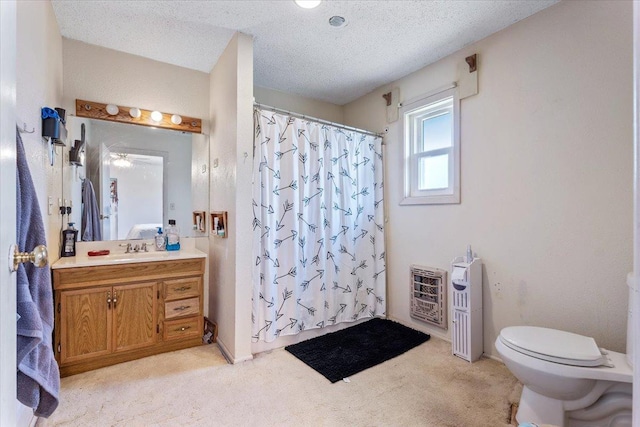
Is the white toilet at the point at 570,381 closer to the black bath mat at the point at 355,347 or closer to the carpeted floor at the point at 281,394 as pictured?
the carpeted floor at the point at 281,394

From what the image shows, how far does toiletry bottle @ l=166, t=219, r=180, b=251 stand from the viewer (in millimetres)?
2783

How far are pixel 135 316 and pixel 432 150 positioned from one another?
2.87 meters

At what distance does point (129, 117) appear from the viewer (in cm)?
262

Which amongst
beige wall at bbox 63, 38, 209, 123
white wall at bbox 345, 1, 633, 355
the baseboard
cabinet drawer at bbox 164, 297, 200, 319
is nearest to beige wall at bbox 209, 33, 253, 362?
the baseboard

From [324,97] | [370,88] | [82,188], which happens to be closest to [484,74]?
[370,88]

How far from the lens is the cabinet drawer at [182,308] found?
240 cm

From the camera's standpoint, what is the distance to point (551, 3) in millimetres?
1992

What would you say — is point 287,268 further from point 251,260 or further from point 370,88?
point 370,88

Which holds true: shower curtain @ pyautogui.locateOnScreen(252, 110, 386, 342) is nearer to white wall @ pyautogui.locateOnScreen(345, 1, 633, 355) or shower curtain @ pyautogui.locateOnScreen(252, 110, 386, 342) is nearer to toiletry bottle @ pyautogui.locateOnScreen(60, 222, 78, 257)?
white wall @ pyautogui.locateOnScreen(345, 1, 633, 355)

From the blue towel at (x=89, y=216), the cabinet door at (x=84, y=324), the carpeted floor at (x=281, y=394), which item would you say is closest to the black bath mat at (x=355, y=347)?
A: the carpeted floor at (x=281, y=394)

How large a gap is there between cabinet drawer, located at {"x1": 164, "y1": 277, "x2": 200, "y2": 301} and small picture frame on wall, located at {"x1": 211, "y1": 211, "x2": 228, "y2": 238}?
424mm

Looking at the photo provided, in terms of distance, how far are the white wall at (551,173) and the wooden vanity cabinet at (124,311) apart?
2.18 metres

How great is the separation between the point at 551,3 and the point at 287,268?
266 cm

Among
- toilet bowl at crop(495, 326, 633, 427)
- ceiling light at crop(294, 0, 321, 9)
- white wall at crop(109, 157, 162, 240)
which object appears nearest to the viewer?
toilet bowl at crop(495, 326, 633, 427)
